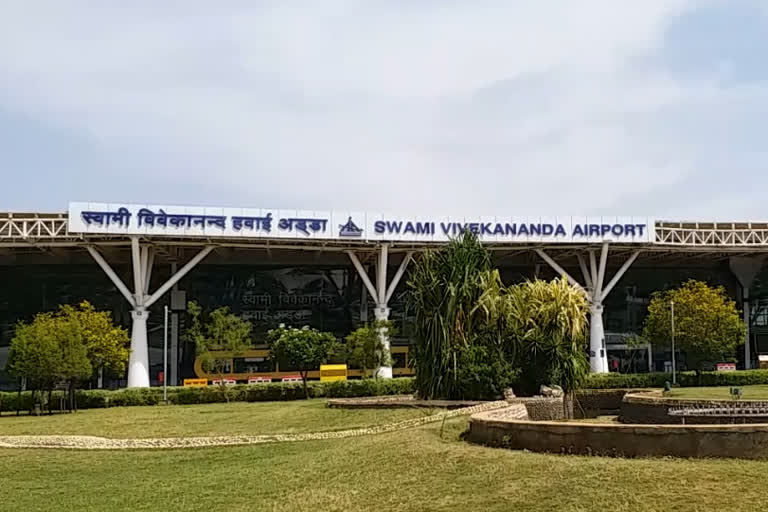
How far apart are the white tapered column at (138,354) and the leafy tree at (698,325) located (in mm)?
26779

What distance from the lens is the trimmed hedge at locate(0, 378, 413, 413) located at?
119 feet

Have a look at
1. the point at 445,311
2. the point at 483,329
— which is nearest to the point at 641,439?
the point at 445,311

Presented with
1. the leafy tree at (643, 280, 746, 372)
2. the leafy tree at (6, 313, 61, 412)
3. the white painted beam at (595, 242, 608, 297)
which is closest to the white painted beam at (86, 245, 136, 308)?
the leafy tree at (6, 313, 61, 412)

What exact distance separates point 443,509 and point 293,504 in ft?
6.81

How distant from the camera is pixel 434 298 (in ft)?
85.9

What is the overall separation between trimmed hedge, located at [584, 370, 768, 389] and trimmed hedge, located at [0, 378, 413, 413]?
11155mm

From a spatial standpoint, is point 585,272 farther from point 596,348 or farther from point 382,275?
point 382,275

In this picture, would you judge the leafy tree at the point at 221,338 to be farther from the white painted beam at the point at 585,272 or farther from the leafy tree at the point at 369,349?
the white painted beam at the point at 585,272

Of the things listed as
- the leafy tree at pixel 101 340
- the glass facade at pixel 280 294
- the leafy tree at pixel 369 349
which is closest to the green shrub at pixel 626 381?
the leafy tree at pixel 369 349

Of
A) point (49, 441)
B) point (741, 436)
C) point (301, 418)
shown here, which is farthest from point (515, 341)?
point (741, 436)

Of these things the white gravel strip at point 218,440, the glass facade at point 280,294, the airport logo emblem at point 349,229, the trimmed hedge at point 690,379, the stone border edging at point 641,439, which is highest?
the airport logo emblem at point 349,229

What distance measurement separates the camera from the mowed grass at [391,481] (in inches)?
367

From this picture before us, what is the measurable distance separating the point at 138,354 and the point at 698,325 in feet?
95.0

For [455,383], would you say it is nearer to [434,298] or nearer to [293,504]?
[434,298]
